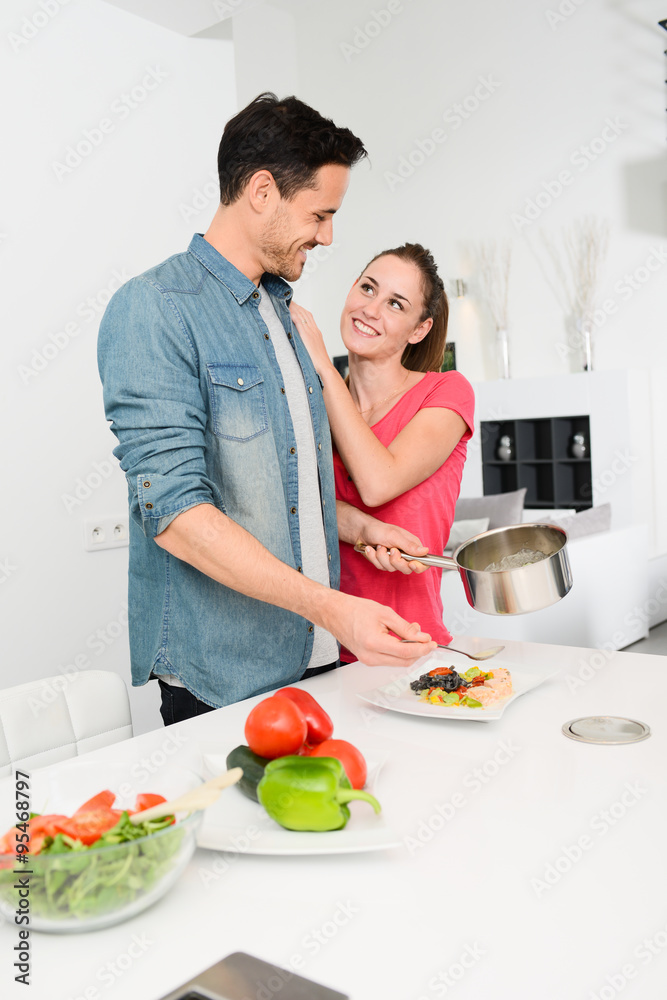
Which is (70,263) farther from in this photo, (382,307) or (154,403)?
(154,403)

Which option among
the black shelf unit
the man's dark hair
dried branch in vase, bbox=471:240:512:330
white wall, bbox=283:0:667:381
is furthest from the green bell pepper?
dried branch in vase, bbox=471:240:512:330

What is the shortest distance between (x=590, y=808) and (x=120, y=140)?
7.03ft

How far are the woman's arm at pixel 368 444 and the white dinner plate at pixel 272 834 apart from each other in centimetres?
80

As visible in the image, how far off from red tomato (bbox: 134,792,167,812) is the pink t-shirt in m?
0.90

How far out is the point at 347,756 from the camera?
89 centimetres

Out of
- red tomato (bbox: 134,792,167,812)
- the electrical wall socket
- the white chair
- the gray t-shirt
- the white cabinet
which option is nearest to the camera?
red tomato (bbox: 134,792,167,812)

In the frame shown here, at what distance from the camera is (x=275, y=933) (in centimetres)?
69

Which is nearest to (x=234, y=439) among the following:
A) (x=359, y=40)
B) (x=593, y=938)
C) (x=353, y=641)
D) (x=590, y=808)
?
(x=353, y=641)

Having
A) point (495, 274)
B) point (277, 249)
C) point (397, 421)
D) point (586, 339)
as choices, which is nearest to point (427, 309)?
point (397, 421)

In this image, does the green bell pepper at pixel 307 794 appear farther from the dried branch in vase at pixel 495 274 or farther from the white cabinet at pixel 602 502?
the dried branch in vase at pixel 495 274

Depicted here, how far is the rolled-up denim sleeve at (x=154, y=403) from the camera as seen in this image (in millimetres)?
1185

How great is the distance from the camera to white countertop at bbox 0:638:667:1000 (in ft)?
2.08

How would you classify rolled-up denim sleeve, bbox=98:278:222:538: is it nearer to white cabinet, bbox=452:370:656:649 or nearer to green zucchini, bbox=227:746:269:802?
green zucchini, bbox=227:746:269:802

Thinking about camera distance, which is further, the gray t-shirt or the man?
the gray t-shirt
